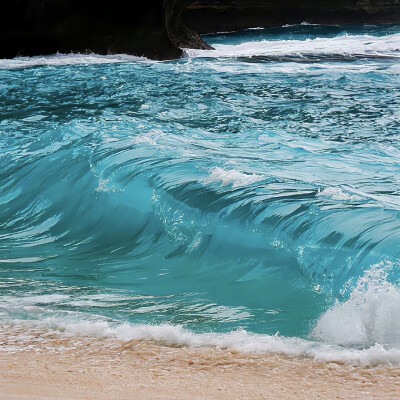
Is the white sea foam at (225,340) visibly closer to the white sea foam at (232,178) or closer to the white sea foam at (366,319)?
the white sea foam at (366,319)

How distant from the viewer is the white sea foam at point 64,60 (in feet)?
44.5

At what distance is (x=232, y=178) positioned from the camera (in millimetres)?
5031

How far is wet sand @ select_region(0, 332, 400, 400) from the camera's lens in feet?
Answer: 7.18

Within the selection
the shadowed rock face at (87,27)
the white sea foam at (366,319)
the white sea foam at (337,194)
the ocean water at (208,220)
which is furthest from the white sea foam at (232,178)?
the shadowed rock face at (87,27)

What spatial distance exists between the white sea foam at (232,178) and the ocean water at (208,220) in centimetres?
2

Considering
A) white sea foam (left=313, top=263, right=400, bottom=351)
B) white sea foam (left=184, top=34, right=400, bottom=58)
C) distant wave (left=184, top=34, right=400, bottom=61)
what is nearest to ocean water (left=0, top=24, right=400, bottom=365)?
white sea foam (left=313, top=263, right=400, bottom=351)

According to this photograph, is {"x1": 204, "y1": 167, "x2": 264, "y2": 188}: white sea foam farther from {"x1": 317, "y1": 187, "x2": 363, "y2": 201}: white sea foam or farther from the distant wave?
the distant wave

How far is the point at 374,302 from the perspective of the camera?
2922 millimetres

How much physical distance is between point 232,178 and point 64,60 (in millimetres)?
9902

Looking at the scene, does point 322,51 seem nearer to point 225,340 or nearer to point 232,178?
point 232,178

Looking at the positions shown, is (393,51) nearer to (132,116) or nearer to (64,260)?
(132,116)

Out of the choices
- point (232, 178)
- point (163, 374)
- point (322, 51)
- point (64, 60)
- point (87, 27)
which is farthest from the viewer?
point (322, 51)

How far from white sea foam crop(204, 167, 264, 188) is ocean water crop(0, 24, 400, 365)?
0.05 feet

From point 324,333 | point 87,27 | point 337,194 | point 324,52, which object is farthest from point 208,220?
point 324,52
